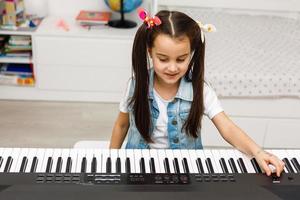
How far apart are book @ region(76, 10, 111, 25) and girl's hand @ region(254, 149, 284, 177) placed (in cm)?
224

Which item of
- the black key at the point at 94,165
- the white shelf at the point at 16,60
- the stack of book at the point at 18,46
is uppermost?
the black key at the point at 94,165

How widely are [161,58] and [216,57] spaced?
1.31m

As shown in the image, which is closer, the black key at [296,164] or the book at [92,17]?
the black key at [296,164]

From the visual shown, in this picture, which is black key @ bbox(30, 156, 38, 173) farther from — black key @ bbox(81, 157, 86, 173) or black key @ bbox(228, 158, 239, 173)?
black key @ bbox(228, 158, 239, 173)

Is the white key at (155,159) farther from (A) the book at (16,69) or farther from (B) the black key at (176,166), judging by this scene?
(A) the book at (16,69)

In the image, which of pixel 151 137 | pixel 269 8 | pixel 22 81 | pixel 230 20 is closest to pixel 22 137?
pixel 22 81

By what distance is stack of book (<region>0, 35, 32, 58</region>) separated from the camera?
3.23 metres

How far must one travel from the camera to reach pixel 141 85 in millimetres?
1585

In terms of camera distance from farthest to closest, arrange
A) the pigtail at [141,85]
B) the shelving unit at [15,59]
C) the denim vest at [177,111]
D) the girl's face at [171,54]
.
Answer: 1. the shelving unit at [15,59]
2. the denim vest at [177,111]
3. the pigtail at [141,85]
4. the girl's face at [171,54]

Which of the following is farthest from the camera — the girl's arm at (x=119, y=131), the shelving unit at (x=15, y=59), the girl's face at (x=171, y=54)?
the shelving unit at (x=15, y=59)

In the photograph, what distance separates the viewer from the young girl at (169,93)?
142 centimetres

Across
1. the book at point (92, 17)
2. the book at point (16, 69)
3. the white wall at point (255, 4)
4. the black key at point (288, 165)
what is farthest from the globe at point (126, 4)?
the black key at point (288, 165)

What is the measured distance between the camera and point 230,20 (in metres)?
3.34

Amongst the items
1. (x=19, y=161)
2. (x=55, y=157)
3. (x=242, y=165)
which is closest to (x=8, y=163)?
(x=19, y=161)
